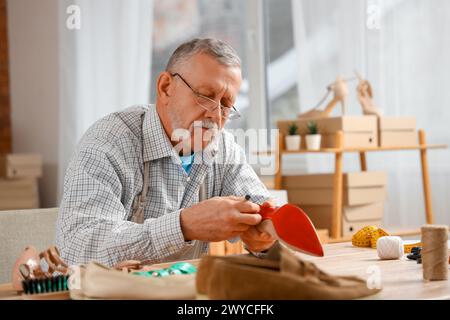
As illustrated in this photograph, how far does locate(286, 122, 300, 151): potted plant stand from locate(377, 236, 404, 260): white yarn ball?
6.53 ft

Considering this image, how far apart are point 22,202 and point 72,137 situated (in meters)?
0.49

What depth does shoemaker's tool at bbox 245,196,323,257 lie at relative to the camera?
63.2 inches

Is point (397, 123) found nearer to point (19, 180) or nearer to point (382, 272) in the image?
point (19, 180)

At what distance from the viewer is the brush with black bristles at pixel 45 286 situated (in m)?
1.44

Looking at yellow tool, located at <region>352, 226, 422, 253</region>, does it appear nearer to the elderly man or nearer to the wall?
the elderly man

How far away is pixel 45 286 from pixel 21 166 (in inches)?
132

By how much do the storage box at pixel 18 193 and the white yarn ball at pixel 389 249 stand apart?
3.22m

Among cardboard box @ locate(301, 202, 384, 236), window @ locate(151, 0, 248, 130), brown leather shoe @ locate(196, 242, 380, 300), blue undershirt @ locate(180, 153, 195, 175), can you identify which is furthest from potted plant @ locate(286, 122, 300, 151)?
brown leather shoe @ locate(196, 242, 380, 300)

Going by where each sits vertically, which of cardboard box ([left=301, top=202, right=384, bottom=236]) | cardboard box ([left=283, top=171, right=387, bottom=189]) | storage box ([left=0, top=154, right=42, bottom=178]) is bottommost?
cardboard box ([left=301, top=202, right=384, bottom=236])

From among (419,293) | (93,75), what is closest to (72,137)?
(93,75)

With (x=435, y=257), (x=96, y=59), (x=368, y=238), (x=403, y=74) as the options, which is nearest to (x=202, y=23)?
(x=96, y=59)

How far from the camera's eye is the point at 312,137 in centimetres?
373

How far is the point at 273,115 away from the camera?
16.3 feet

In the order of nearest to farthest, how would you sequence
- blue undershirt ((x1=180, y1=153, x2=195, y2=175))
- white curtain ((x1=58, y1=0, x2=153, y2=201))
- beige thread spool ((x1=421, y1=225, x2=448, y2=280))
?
1. beige thread spool ((x1=421, y1=225, x2=448, y2=280))
2. blue undershirt ((x1=180, y1=153, x2=195, y2=175))
3. white curtain ((x1=58, y1=0, x2=153, y2=201))
